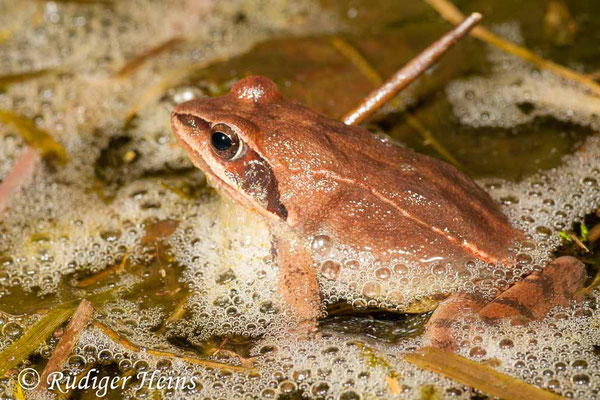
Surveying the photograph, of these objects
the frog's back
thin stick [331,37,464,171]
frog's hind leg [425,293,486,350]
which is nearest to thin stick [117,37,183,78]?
thin stick [331,37,464,171]

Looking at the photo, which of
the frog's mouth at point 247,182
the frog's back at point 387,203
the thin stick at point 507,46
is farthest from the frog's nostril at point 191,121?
the thin stick at point 507,46

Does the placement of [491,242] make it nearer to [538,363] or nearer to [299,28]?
[538,363]

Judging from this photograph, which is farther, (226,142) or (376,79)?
(376,79)

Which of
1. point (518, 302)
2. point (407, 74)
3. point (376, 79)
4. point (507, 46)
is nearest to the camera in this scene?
point (518, 302)

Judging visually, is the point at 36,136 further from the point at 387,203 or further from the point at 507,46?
the point at 507,46

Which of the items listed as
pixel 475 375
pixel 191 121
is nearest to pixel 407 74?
pixel 191 121

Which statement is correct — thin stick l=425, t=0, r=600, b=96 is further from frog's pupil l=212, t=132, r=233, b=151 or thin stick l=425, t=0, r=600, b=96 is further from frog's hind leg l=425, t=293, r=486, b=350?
frog's pupil l=212, t=132, r=233, b=151

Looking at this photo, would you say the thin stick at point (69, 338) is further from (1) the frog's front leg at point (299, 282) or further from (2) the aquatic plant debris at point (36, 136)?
(2) the aquatic plant debris at point (36, 136)
